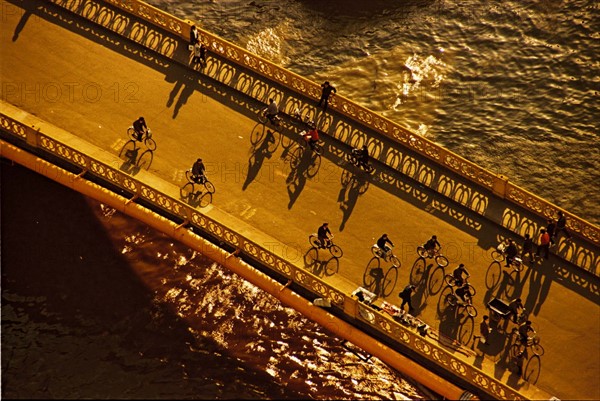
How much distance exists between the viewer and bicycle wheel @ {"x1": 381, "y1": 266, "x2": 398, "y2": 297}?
4519cm

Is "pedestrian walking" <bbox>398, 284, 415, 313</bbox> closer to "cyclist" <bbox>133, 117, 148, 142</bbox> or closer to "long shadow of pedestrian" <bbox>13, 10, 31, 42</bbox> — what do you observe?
"cyclist" <bbox>133, 117, 148, 142</bbox>

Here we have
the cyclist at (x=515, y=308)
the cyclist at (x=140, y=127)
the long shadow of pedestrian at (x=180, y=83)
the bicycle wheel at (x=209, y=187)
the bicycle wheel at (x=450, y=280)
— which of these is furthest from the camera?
the long shadow of pedestrian at (x=180, y=83)

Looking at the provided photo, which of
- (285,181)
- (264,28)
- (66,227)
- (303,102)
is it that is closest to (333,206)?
(285,181)

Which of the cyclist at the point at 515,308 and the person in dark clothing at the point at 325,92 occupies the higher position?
the person in dark clothing at the point at 325,92

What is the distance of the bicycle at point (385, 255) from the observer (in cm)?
4547

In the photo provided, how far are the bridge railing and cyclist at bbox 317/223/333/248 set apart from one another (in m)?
2.44

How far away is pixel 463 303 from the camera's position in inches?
1735

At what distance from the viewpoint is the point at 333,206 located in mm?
48219

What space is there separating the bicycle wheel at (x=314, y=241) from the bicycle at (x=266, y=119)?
7.55m

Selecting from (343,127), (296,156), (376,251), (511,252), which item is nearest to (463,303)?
(511,252)

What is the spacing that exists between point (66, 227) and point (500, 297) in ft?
78.0

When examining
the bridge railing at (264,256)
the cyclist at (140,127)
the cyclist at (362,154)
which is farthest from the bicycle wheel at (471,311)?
the cyclist at (140,127)

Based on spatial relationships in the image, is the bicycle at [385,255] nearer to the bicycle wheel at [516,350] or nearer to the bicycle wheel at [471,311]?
the bicycle wheel at [471,311]

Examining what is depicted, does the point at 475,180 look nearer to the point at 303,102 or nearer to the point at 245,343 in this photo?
the point at 303,102
